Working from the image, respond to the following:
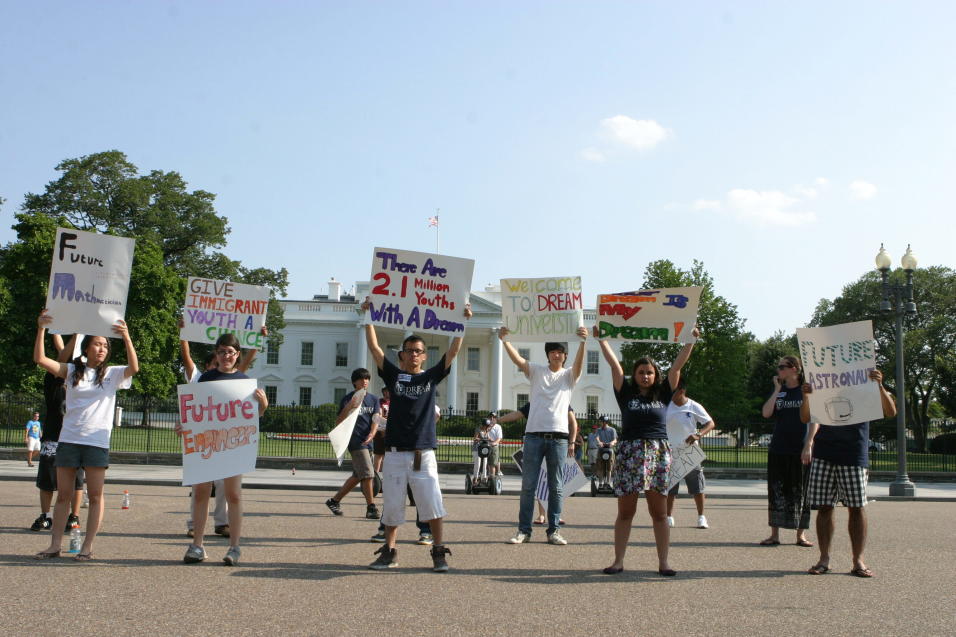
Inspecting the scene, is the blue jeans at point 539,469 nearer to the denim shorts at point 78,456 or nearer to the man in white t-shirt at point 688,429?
the man in white t-shirt at point 688,429

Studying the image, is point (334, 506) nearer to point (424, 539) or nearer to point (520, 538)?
point (424, 539)

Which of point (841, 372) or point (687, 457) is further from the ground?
point (841, 372)

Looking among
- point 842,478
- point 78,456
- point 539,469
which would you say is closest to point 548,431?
point 539,469

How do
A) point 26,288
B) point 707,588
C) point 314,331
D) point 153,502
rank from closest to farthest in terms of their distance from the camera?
point 707,588
point 153,502
point 26,288
point 314,331

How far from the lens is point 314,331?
75.5 meters

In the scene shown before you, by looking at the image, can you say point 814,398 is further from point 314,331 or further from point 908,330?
point 314,331

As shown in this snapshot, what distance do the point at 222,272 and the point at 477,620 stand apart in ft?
169

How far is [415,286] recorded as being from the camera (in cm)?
812

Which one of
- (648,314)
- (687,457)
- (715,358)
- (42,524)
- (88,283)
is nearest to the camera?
(88,283)

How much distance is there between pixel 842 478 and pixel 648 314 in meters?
2.30

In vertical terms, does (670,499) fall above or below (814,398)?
below

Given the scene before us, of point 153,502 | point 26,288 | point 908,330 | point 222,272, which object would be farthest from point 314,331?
point 153,502

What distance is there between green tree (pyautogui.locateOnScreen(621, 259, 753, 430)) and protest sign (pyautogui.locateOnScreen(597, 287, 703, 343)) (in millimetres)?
31067

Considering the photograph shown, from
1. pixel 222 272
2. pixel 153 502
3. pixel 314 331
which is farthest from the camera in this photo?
pixel 314 331
